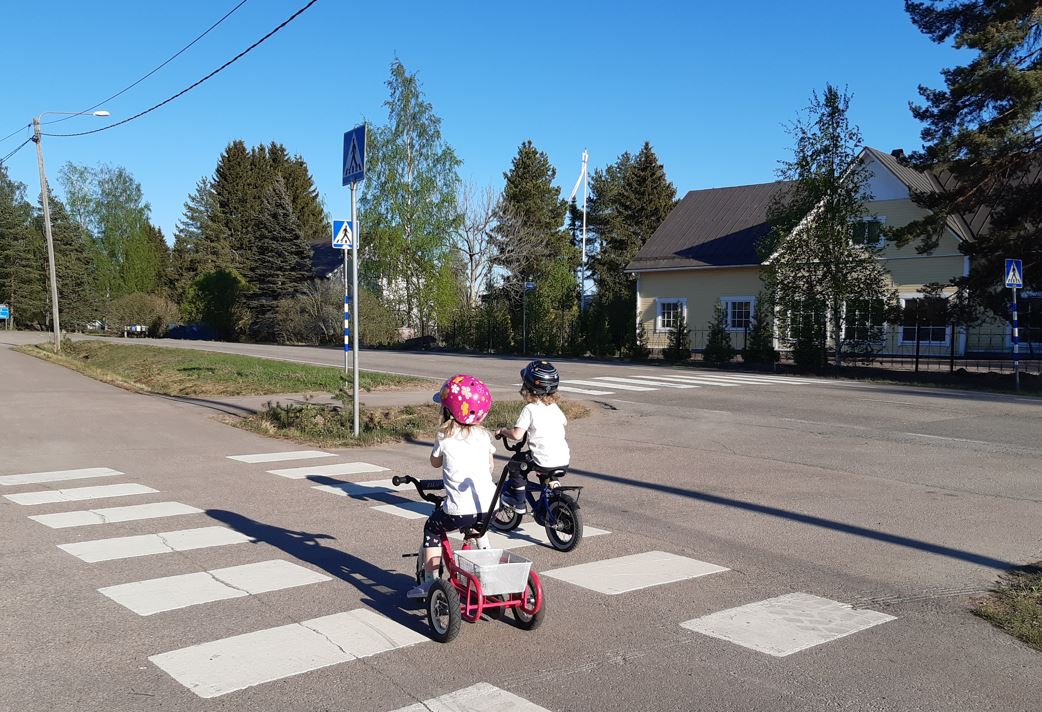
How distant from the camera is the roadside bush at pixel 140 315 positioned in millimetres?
66125

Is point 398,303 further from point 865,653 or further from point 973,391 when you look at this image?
point 865,653

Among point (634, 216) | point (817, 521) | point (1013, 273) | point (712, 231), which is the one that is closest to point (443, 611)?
point (817, 521)

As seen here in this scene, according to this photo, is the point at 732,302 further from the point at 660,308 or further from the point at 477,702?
the point at 477,702

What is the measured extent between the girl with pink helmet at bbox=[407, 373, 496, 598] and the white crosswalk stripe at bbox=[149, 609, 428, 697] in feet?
1.12

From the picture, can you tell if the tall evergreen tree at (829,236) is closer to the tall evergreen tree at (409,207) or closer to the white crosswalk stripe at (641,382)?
the white crosswalk stripe at (641,382)

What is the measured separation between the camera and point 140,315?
218 feet

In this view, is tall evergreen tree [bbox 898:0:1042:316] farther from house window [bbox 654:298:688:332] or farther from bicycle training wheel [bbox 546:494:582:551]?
bicycle training wheel [bbox 546:494:582:551]

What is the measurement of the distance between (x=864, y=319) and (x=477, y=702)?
24.2 meters

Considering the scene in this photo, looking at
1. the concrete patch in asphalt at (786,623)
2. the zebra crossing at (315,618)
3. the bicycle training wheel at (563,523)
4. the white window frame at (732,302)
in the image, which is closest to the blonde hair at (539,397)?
the bicycle training wheel at (563,523)

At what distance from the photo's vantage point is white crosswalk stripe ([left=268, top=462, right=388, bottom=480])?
32.2ft

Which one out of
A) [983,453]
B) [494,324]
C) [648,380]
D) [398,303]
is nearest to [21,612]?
[983,453]

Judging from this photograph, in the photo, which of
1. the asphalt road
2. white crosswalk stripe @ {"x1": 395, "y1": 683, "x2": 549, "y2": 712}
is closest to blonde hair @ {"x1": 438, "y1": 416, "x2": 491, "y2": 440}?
the asphalt road

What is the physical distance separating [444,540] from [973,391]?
60.7 feet

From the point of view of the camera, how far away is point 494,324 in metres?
39.8
